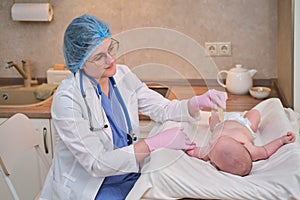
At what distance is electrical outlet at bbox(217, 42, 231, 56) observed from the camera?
A: 2.55 m

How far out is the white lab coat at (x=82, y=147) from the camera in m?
1.48

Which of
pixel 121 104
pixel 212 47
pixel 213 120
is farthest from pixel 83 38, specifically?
pixel 212 47

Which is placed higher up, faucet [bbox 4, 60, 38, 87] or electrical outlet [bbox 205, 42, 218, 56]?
electrical outlet [bbox 205, 42, 218, 56]

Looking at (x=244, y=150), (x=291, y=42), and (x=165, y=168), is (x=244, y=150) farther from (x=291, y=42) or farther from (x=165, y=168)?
(x=291, y=42)

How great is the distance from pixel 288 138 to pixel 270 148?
6 centimetres

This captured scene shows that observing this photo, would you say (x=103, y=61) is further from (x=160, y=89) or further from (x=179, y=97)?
(x=160, y=89)

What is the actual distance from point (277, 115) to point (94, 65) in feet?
2.17

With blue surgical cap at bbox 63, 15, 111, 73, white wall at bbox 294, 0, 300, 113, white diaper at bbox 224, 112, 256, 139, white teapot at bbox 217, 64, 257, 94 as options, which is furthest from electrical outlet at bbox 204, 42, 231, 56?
blue surgical cap at bbox 63, 15, 111, 73

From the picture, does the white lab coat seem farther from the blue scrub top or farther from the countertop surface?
the countertop surface

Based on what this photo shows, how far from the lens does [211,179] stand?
1277mm

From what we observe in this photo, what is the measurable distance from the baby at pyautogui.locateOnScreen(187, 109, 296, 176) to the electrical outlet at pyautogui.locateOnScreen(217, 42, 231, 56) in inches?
38.1

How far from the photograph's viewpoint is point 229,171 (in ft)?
4.66

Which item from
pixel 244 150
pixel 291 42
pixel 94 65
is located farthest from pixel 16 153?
pixel 291 42

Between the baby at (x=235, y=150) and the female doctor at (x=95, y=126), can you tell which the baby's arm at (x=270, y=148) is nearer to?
the baby at (x=235, y=150)
